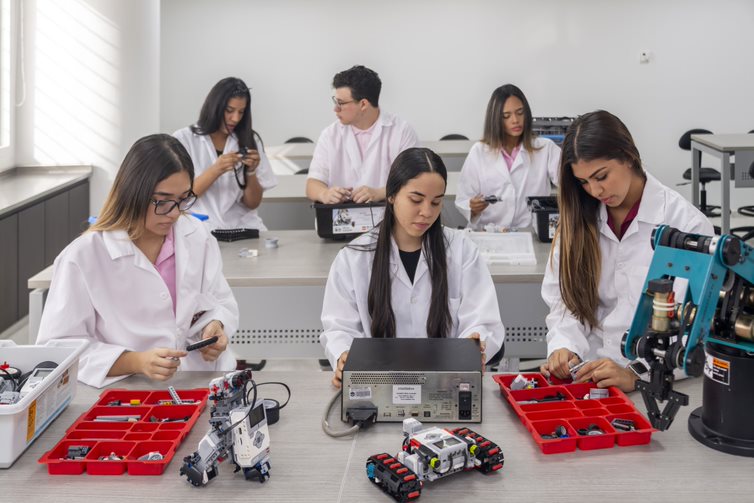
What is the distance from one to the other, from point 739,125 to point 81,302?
25.2 ft

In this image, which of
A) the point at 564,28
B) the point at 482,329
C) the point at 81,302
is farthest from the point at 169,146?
the point at 564,28

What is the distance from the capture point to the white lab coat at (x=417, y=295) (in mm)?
2322

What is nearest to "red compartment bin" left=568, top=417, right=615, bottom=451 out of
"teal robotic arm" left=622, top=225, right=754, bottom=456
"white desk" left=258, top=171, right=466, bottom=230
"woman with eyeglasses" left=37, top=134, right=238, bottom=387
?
"teal robotic arm" left=622, top=225, right=754, bottom=456

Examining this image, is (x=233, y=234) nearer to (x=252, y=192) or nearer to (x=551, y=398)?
(x=252, y=192)

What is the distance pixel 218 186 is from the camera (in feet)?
13.1

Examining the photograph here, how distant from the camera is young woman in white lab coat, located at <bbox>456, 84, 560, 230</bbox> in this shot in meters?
4.33

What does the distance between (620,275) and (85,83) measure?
12.8 ft

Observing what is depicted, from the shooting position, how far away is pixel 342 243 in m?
3.64

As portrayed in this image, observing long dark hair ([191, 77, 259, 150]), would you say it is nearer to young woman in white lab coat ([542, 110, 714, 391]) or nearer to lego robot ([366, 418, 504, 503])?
young woman in white lab coat ([542, 110, 714, 391])

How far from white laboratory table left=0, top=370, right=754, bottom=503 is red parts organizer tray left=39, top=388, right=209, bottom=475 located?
21mm

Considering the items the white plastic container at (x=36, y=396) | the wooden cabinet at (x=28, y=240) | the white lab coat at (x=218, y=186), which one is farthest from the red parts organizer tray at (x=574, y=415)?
the wooden cabinet at (x=28, y=240)

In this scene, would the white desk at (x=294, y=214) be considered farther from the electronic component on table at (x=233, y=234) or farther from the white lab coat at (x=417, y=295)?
the white lab coat at (x=417, y=295)

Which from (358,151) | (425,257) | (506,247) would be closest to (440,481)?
(425,257)

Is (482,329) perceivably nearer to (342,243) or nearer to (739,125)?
(342,243)
